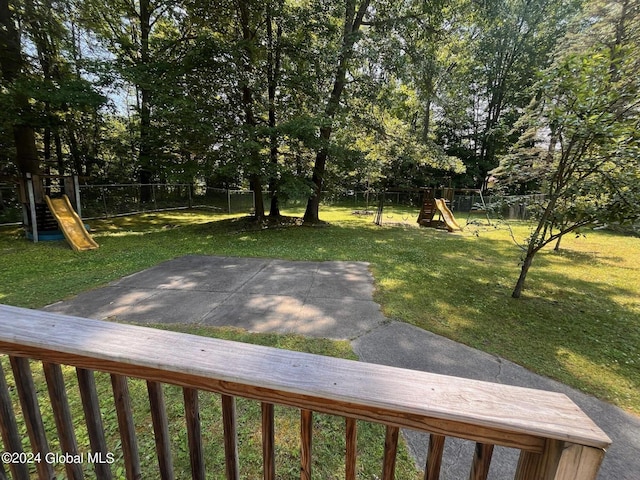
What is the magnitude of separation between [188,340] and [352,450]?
0.58m

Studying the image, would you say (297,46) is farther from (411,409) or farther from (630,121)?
(411,409)

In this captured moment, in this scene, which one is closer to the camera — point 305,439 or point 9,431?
point 305,439

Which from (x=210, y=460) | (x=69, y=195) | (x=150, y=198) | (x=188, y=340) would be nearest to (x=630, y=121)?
(x=188, y=340)

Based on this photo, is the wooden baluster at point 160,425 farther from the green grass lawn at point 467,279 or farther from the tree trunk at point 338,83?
the tree trunk at point 338,83

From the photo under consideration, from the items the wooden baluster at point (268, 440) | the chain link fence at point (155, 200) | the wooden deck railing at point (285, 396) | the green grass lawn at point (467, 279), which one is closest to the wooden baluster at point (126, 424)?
the wooden deck railing at point (285, 396)

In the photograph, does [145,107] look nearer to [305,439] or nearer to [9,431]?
[9,431]

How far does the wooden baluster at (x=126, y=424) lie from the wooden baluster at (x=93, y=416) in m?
0.07

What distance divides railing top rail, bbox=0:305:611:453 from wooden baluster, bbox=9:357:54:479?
10 centimetres

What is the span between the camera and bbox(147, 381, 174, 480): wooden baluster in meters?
0.93

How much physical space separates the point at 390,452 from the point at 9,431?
1418 mm

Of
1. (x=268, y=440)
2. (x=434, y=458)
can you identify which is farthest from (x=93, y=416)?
(x=434, y=458)

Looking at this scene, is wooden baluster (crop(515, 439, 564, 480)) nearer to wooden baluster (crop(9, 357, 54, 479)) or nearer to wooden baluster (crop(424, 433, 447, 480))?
wooden baluster (crop(424, 433, 447, 480))

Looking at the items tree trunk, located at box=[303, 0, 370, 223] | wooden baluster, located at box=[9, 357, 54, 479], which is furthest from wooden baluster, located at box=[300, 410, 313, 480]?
tree trunk, located at box=[303, 0, 370, 223]

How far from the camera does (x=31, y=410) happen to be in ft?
3.55
